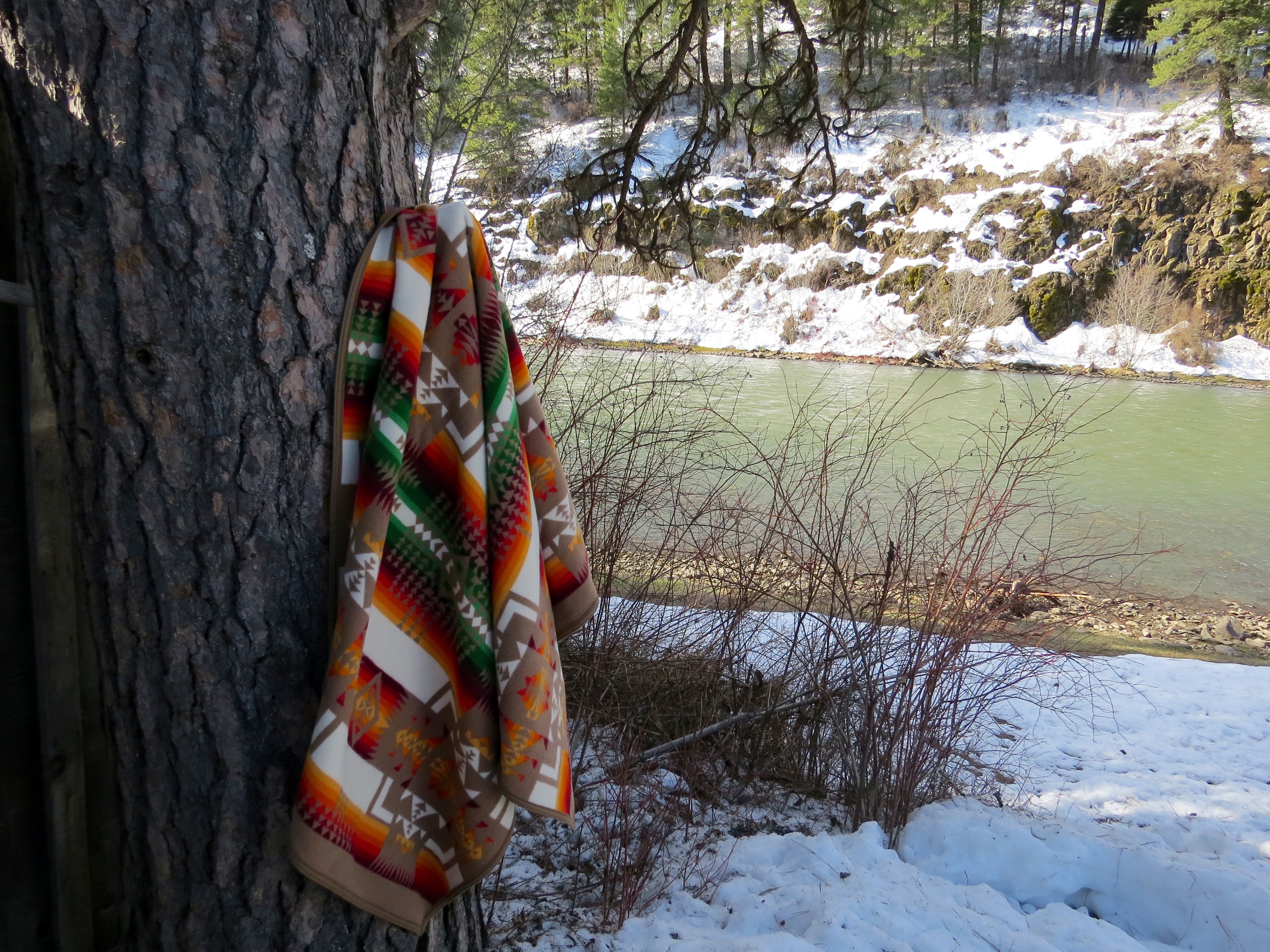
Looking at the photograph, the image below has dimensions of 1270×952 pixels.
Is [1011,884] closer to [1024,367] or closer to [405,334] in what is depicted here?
[405,334]

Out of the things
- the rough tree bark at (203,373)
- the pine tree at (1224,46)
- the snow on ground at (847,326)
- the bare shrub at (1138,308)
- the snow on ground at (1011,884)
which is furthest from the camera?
the pine tree at (1224,46)

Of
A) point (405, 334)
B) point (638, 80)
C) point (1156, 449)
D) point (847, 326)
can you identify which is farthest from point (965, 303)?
point (405, 334)

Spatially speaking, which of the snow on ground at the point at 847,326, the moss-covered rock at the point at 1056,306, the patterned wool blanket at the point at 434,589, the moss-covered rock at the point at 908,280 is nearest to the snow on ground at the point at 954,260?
the snow on ground at the point at 847,326

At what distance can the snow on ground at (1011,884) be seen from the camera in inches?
73.8

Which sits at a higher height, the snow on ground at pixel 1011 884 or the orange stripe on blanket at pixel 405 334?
the orange stripe on blanket at pixel 405 334

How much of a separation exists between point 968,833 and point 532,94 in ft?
42.4

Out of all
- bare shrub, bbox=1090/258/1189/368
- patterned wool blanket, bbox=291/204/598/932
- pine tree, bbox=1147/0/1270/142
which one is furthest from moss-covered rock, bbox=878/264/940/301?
patterned wool blanket, bbox=291/204/598/932

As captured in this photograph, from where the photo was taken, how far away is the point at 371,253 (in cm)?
120

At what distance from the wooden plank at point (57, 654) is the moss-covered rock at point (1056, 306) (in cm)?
2240

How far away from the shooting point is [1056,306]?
20.4 m

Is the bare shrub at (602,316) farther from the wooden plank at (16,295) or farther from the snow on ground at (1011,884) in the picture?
the wooden plank at (16,295)

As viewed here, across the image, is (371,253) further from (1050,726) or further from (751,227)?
(751,227)

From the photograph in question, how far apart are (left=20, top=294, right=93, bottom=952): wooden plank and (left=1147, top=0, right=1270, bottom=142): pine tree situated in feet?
91.9

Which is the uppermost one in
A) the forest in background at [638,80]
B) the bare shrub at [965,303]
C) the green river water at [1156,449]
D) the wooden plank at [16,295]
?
the forest in background at [638,80]
